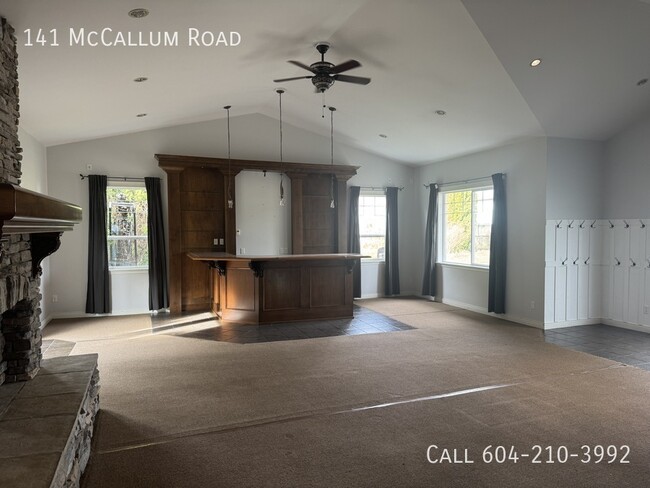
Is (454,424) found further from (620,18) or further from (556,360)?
(620,18)

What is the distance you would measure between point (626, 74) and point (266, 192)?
556cm

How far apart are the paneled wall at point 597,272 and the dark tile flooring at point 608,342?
25 cm

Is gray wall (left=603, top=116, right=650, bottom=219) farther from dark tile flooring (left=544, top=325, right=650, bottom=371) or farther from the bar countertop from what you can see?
the bar countertop

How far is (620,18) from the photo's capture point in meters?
4.09

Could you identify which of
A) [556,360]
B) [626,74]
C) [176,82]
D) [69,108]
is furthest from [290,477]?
[626,74]

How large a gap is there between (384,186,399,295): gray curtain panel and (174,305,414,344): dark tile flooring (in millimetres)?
2189

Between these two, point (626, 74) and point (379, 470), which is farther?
point (626, 74)

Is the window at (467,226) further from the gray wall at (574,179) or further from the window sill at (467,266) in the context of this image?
the gray wall at (574,179)

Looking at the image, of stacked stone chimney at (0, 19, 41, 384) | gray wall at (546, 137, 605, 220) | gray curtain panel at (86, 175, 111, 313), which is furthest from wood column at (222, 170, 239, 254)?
gray wall at (546, 137, 605, 220)

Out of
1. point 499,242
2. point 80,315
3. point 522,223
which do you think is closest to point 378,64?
point 522,223

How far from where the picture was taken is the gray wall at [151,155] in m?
7.00

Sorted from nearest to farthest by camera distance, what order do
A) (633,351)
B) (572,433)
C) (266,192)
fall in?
(572,433) < (633,351) < (266,192)

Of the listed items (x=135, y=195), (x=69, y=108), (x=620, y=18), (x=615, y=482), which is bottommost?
(x=615, y=482)

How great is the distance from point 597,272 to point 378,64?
15.0 feet
